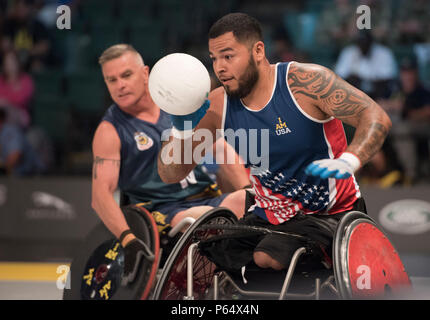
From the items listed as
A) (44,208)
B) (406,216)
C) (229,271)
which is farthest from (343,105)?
(44,208)

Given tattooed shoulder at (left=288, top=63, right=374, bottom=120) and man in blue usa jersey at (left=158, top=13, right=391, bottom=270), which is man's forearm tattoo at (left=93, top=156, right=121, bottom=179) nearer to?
man in blue usa jersey at (left=158, top=13, right=391, bottom=270)

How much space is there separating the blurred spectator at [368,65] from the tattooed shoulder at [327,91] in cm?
409

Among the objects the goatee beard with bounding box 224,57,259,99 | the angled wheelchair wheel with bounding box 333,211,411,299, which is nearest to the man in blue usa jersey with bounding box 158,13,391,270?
the goatee beard with bounding box 224,57,259,99

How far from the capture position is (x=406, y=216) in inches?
271

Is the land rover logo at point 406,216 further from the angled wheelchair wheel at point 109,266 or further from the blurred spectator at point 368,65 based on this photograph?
the angled wheelchair wheel at point 109,266

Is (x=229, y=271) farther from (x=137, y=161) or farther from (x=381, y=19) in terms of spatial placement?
(x=381, y=19)

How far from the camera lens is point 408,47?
8195mm

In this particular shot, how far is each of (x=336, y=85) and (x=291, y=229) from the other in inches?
28.6

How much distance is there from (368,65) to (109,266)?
4555 millimetres

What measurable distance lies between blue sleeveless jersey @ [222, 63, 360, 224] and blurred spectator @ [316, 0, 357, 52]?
5.09 metres

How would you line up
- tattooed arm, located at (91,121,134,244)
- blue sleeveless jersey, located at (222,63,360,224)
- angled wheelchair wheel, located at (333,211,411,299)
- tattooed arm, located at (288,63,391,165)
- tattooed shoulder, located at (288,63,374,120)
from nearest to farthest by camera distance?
angled wheelchair wheel, located at (333,211,411,299)
tattooed arm, located at (288,63,391,165)
tattooed shoulder, located at (288,63,374,120)
blue sleeveless jersey, located at (222,63,360,224)
tattooed arm, located at (91,121,134,244)

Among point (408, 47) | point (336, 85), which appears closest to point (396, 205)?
point (408, 47)

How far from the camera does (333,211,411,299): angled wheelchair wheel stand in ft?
8.36
